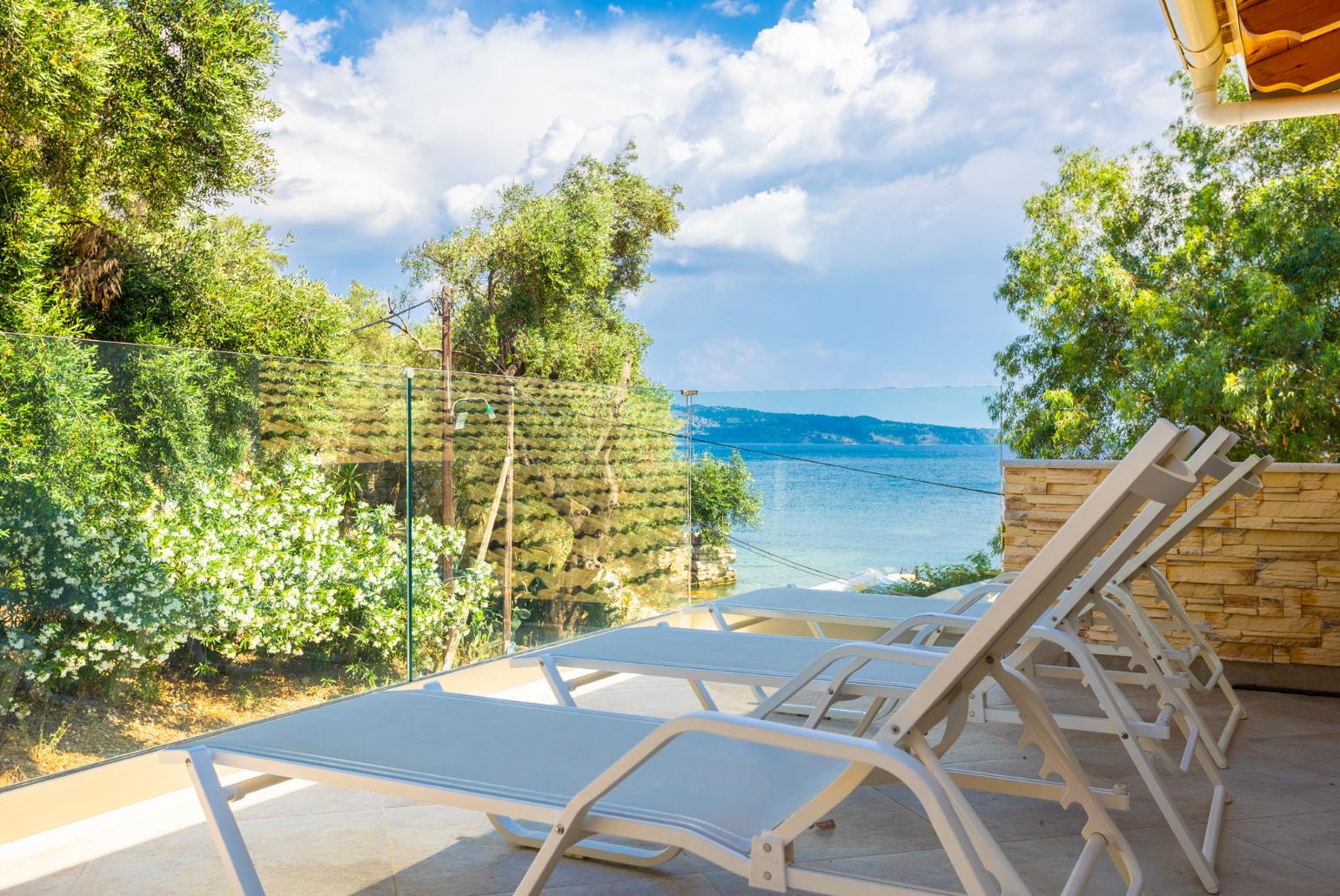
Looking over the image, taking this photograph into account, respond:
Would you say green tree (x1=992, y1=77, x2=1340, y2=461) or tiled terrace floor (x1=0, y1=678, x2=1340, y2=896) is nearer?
tiled terrace floor (x1=0, y1=678, x2=1340, y2=896)

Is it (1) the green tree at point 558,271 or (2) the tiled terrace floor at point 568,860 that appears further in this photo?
(1) the green tree at point 558,271

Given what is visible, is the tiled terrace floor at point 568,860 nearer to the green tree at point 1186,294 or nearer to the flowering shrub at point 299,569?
the flowering shrub at point 299,569

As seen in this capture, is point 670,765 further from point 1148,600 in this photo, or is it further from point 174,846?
point 1148,600

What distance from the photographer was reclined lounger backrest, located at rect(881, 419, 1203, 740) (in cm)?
150

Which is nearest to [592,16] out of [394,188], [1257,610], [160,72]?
[394,188]

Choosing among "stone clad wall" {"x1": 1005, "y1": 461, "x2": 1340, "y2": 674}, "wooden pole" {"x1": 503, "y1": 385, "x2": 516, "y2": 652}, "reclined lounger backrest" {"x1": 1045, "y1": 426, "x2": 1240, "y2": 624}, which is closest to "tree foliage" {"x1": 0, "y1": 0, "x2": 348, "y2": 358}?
"wooden pole" {"x1": 503, "y1": 385, "x2": 516, "y2": 652}

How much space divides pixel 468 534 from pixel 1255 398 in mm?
11676

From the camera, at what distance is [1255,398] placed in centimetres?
1280

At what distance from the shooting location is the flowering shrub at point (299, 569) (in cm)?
350

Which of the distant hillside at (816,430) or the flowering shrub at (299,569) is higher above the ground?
the distant hillside at (816,430)

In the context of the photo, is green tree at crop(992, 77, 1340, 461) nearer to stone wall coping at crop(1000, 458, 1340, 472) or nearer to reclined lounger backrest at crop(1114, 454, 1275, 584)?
stone wall coping at crop(1000, 458, 1340, 472)

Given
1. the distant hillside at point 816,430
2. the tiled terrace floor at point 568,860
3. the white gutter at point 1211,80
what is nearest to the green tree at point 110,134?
the distant hillside at point 816,430

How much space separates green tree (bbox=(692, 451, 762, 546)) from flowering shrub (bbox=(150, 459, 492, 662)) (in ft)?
6.72

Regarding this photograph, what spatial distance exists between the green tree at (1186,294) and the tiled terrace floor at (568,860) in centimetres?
807
